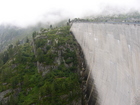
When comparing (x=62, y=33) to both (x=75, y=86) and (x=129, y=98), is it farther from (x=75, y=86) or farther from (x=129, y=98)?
(x=129, y=98)

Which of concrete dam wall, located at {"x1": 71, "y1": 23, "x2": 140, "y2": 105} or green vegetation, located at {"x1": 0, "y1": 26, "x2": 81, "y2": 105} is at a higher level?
concrete dam wall, located at {"x1": 71, "y1": 23, "x2": 140, "y2": 105}

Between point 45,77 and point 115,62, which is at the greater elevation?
point 115,62

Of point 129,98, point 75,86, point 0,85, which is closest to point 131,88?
point 129,98

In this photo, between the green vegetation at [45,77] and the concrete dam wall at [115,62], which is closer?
the concrete dam wall at [115,62]

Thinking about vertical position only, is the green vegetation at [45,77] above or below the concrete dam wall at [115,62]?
below

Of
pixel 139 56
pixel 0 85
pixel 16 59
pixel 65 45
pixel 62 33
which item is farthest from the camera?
pixel 62 33
